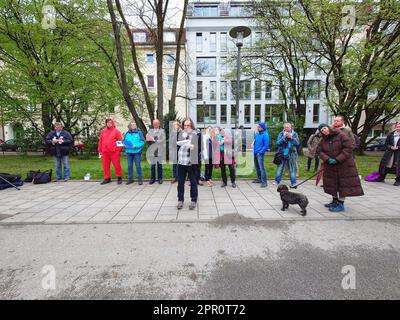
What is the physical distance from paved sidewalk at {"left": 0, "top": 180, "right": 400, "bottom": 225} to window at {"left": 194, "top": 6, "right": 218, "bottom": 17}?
33.1 m

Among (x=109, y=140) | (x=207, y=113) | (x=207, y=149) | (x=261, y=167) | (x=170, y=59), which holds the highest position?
(x=170, y=59)

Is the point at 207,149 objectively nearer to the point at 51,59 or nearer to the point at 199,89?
the point at 51,59

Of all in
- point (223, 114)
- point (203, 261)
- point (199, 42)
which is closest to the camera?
point (203, 261)

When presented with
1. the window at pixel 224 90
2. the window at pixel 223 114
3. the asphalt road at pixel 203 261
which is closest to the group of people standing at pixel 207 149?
the asphalt road at pixel 203 261

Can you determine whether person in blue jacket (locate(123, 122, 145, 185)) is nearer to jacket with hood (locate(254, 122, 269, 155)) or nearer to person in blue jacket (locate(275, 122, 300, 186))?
jacket with hood (locate(254, 122, 269, 155))

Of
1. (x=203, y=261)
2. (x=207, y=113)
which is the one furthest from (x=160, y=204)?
(x=207, y=113)

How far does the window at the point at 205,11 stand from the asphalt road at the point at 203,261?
35443mm

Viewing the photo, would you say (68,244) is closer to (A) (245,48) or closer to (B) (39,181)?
(B) (39,181)

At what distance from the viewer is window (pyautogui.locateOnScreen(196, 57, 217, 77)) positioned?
3216 centimetres

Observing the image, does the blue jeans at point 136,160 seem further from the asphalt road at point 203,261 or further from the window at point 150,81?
the window at point 150,81

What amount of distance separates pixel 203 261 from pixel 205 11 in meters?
36.9

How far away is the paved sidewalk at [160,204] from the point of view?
13.5 feet

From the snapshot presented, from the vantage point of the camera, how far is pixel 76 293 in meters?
2.12

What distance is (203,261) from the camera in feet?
8.68
